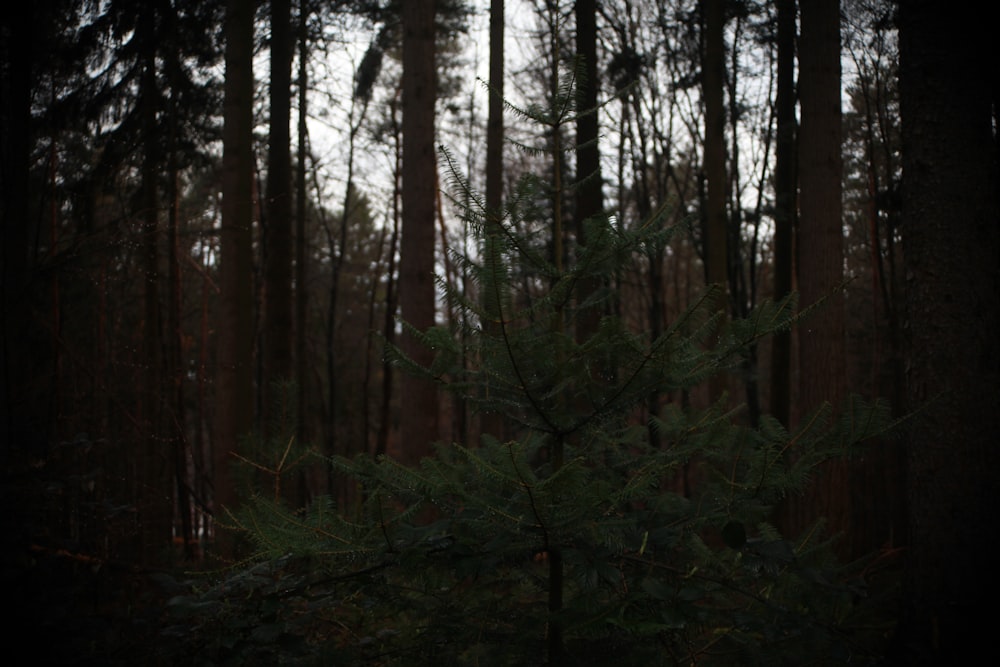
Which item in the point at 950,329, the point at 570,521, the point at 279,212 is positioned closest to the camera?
the point at 570,521

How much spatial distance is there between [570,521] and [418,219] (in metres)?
5.41

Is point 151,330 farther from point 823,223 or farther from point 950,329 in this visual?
point 950,329

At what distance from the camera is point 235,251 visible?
25.2 feet

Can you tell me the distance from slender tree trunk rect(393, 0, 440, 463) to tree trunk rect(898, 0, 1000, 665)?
4.29 metres

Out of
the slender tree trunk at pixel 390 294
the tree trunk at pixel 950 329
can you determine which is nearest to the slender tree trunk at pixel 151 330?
the slender tree trunk at pixel 390 294

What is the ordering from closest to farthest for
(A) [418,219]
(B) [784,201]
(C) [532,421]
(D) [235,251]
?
(C) [532,421] → (A) [418,219] → (D) [235,251] → (B) [784,201]

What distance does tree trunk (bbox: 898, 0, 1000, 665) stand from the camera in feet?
12.8

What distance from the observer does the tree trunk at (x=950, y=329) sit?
3.90 m

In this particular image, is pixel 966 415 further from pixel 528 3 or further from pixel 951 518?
pixel 528 3

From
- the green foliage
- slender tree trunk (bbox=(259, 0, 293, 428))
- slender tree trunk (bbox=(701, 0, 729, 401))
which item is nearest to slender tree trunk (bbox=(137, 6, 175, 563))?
slender tree trunk (bbox=(259, 0, 293, 428))

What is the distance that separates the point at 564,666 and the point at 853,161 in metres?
16.5

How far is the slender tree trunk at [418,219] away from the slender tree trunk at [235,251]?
1903mm

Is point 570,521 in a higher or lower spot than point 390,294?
lower

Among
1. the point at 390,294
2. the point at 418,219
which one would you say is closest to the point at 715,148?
the point at 418,219
